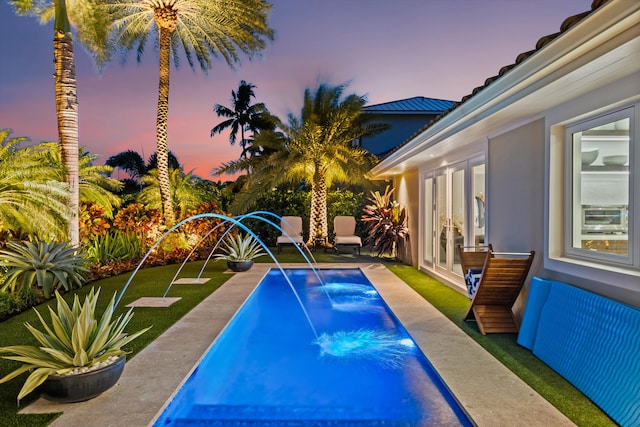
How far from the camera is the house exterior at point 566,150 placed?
3318mm

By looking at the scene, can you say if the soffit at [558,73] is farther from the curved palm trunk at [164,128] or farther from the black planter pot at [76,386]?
the curved palm trunk at [164,128]

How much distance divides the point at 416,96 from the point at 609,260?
22.8 metres

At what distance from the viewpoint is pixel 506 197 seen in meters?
6.39

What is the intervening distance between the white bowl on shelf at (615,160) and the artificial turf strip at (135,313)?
5227 mm

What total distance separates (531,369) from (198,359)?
343 cm

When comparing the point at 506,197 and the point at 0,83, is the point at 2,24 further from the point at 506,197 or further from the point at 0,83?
the point at 506,197

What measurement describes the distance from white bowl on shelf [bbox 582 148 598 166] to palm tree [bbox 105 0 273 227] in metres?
12.1

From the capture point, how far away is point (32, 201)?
8.49 meters

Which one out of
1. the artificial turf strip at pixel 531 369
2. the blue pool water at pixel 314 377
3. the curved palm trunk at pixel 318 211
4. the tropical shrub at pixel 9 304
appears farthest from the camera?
the curved palm trunk at pixel 318 211

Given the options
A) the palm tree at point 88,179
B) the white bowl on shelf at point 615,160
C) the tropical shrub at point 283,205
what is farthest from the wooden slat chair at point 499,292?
the tropical shrub at point 283,205

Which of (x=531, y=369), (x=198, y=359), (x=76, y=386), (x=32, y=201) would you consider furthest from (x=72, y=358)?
(x=32, y=201)

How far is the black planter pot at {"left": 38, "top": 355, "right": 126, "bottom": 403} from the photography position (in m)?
3.37

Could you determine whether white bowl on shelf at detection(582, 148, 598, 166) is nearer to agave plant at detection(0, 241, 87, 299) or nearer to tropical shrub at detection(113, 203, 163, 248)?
agave plant at detection(0, 241, 87, 299)

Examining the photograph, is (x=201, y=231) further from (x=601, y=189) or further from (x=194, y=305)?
(x=601, y=189)
